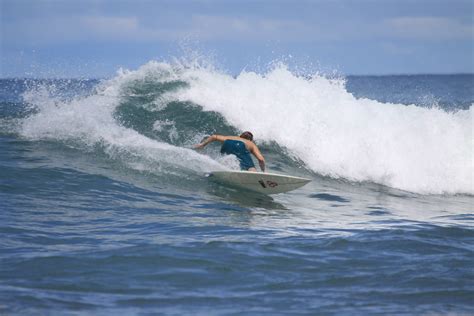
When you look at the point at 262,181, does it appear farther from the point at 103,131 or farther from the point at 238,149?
the point at 103,131

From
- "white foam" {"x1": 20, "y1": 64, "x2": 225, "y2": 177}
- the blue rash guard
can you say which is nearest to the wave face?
"white foam" {"x1": 20, "y1": 64, "x2": 225, "y2": 177}

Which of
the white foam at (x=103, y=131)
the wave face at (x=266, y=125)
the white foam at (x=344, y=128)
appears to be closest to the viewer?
the white foam at (x=103, y=131)

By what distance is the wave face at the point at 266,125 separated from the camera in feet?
50.1

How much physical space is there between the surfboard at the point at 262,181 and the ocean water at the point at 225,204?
0.77 feet

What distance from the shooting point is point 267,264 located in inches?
301

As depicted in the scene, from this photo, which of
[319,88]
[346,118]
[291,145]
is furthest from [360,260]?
[319,88]

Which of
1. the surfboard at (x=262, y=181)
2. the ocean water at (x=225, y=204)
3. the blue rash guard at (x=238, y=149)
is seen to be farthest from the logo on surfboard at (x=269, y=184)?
the blue rash guard at (x=238, y=149)

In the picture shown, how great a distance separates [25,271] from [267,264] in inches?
107

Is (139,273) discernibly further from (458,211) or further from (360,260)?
(458,211)

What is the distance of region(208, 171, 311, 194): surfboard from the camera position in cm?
1176

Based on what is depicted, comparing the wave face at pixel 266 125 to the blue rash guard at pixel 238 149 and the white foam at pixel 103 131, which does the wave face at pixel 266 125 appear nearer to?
the white foam at pixel 103 131

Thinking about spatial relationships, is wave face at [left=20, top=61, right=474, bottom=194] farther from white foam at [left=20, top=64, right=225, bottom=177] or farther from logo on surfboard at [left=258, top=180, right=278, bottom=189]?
logo on surfboard at [left=258, top=180, right=278, bottom=189]

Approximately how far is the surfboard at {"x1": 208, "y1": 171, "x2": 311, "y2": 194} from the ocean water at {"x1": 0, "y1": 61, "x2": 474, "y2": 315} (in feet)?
0.77

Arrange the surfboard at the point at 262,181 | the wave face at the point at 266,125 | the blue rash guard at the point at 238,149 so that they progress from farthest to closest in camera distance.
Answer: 1. the wave face at the point at 266,125
2. the blue rash guard at the point at 238,149
3. the surfboard at the point at 262,181
